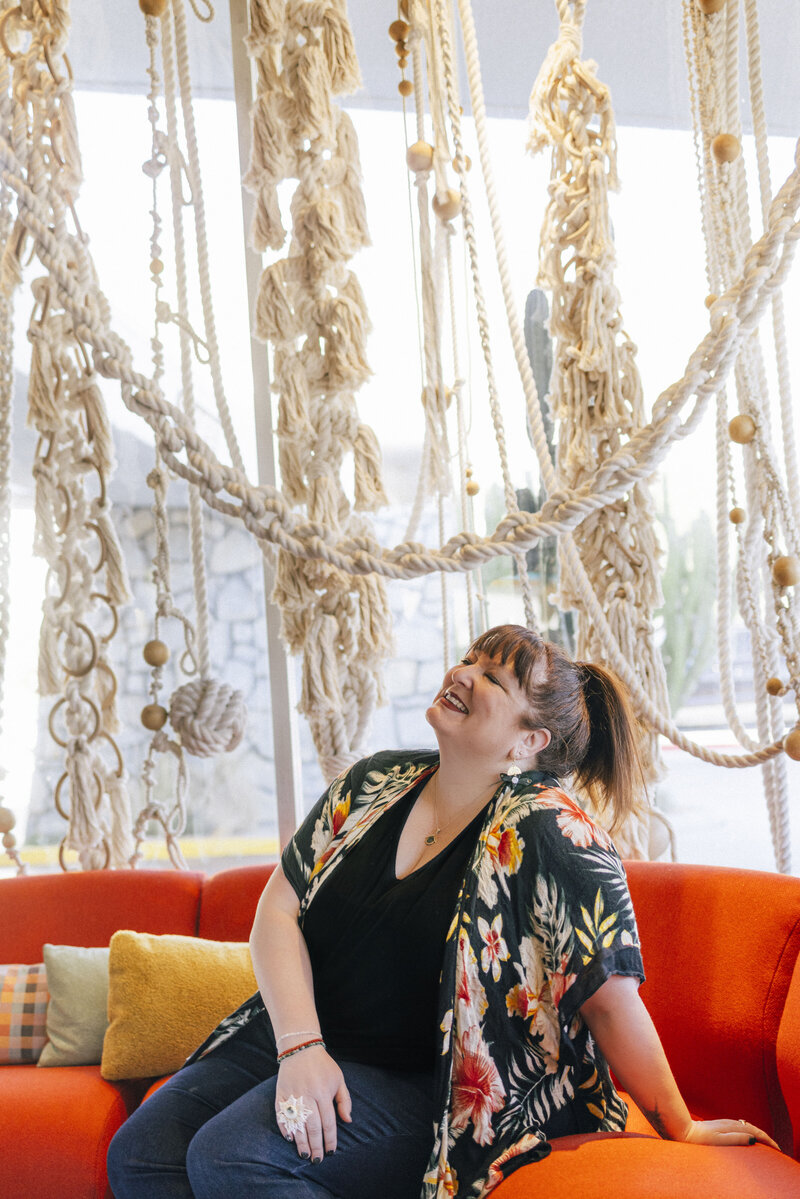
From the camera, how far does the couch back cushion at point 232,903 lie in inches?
79.7

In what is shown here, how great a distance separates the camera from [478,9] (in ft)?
7.75

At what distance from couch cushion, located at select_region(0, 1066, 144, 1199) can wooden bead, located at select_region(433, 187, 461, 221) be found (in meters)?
1.64

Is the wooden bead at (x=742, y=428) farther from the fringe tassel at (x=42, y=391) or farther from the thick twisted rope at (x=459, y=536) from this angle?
the fringe tassel at (x=42, y=391)

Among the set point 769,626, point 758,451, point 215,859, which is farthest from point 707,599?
point 215,859

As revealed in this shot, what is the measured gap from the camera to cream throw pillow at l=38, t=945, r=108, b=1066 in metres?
1.90

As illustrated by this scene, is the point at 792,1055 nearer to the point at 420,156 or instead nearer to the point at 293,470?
the point at 293,470

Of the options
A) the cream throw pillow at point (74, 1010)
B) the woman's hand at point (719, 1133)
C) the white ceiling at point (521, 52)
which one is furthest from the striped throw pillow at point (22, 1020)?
the white ceiling at point (521, 52)

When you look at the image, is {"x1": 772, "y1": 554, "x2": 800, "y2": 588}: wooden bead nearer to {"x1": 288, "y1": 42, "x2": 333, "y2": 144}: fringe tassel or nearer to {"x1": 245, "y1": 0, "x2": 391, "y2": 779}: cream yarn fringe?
{"x1": 245, "y1": 0, "x2": 391, "y2": 779}: cream yarn fringe

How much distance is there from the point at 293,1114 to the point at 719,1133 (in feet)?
1.63

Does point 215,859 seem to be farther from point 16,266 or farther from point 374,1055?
point 16,266

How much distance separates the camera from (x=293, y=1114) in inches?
46.7

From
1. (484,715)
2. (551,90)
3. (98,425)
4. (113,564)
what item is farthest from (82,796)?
(551,90)

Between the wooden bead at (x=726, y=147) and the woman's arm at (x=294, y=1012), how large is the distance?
1357 millimetres

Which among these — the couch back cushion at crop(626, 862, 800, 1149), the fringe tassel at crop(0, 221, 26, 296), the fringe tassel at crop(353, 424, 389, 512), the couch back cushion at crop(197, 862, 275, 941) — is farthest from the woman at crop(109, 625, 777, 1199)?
the fringe tassel at crop(0, 221, 26, 296)
